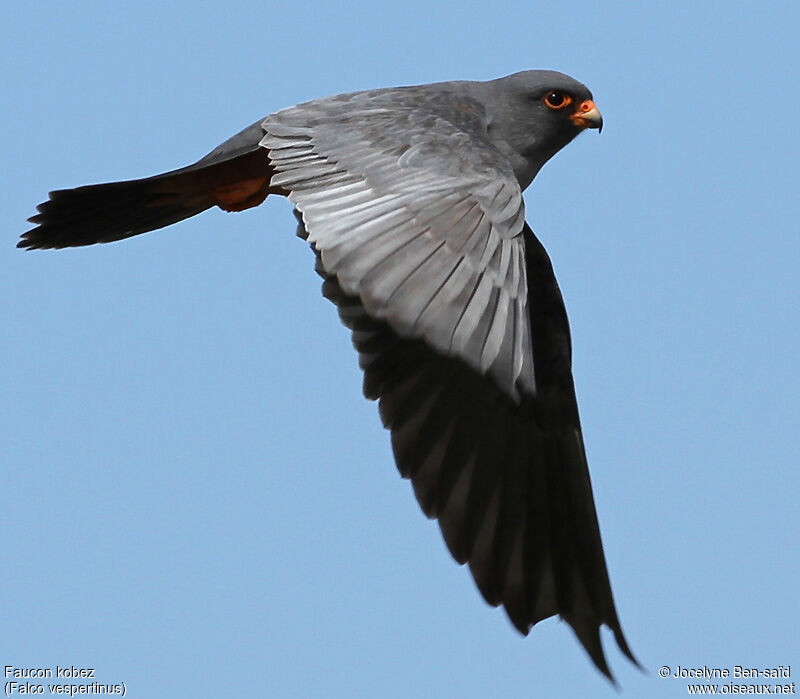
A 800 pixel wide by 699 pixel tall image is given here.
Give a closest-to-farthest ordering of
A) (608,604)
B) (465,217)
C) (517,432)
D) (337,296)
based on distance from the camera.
Result: (465,217), (337,296), (608,604), (517,432)

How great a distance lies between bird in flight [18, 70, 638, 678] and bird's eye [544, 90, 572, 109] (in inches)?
0.5

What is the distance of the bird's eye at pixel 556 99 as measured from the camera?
8.53 meters

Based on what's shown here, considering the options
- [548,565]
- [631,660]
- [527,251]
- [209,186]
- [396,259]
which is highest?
[209,186]

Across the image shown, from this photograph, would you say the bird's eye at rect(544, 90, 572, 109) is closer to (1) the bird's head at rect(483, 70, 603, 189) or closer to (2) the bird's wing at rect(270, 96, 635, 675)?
(1) the bird's head at rect(483, 70, 603, 189)

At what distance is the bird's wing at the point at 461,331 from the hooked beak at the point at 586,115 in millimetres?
779

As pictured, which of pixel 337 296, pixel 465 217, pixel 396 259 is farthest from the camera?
pixel 337 296

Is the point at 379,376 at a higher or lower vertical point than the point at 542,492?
higher

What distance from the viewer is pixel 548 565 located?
8.23 metres

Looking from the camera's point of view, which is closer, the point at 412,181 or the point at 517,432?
the point at 412,181

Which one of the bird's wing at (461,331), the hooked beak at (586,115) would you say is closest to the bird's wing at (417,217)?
the bird's wing at (461,331)

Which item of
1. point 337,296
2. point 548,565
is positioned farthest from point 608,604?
point 337,296

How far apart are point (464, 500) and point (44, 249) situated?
111 inches

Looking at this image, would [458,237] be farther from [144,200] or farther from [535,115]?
[144,200]

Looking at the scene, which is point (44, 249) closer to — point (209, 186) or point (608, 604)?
point (209, 186)
